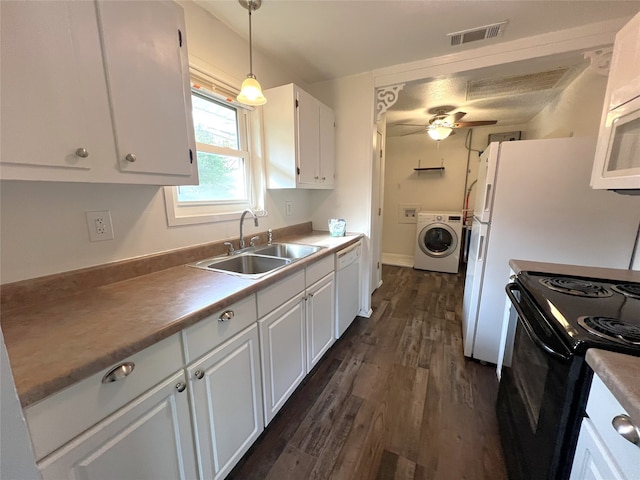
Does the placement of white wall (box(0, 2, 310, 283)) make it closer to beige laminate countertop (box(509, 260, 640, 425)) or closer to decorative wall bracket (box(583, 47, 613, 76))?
beige laminate countertop (box(509, 260, 640, 425))

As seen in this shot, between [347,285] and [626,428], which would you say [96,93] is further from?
[347,285]

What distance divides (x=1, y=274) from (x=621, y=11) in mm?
3396

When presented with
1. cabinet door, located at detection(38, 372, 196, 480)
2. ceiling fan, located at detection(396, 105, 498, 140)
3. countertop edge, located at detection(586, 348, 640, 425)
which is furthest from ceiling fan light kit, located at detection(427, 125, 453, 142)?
cabinet door, located at detection(38, 372, 196, 480)

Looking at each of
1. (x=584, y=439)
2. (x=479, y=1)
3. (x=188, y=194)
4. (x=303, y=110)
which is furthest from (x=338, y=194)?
(x=584, y=439)

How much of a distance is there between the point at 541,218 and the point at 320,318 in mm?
1663

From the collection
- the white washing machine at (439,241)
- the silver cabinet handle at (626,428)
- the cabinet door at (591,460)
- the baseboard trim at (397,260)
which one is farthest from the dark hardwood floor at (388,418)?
the baseboard trim at (397,260)

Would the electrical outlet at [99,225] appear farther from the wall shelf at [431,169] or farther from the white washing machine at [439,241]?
the wall shelf at [431,169]

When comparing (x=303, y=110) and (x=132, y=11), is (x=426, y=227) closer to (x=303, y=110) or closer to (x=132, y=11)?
(x=303, y=110)

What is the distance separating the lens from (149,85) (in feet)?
3.43

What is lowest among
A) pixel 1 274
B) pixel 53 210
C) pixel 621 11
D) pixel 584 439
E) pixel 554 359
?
pixel 584 439

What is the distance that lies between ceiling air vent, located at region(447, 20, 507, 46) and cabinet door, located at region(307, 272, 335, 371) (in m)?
1.93

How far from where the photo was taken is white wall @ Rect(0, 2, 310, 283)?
37.8 inches

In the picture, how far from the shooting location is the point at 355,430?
149 cm

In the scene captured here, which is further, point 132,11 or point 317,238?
point 317,238
